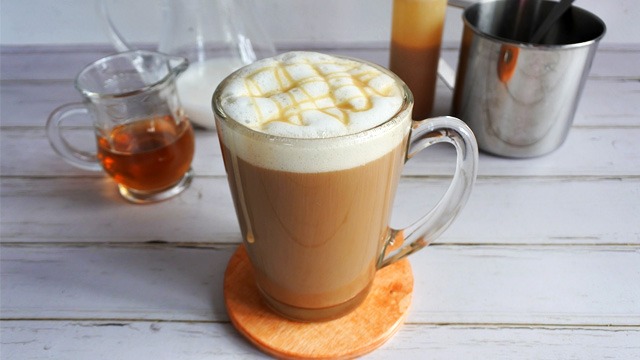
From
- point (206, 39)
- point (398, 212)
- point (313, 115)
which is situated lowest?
point (398, 212)

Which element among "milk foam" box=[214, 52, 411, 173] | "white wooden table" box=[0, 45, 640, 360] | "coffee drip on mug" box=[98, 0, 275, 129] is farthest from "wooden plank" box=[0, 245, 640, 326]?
"coffee drip on mug" box=[98, 0, 275, 129]

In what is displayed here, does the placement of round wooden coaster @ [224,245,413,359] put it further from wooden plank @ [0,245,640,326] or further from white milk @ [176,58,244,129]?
white milk @ [176,58,244,129]

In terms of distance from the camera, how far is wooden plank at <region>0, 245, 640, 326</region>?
625 mm

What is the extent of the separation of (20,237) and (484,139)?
0.71 m

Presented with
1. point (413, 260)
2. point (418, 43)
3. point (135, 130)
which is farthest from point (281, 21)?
point (413, 260)

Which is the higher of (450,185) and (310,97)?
(310,97)

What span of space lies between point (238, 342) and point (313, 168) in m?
0.23

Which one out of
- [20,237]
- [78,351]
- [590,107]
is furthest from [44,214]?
[590,107]

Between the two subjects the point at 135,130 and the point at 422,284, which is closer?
the point at 422,284

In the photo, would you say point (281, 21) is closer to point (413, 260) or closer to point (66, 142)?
point (66, 142)

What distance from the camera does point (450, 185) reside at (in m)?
0.62

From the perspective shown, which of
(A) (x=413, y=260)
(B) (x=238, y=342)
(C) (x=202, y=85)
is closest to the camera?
(B) (x=238, y=342)

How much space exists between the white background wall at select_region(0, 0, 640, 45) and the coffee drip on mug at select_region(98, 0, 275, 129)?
28 cm

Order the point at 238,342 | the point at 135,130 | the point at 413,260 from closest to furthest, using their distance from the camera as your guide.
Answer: the point at 238,342, the point at 413,260, the point at 135,130
